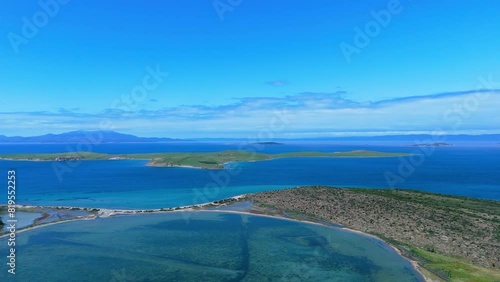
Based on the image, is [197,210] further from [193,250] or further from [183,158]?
[183,158]

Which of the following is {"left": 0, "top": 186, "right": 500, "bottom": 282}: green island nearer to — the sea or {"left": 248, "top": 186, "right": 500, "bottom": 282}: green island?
{"left": 248, "top": 186, "right": 500, "bottom": 282}: green island

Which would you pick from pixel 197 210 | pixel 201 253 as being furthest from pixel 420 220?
pixel 197 210

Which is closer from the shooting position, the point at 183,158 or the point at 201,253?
the point at 201,253

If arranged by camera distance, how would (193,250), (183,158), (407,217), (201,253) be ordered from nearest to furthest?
(201,253), (193,250), (407,217), (183,158)

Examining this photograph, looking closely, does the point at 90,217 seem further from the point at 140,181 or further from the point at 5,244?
the point at 140,181

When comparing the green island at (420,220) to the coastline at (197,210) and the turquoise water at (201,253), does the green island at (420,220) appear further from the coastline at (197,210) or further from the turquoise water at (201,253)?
the turquoise water at (201,253)

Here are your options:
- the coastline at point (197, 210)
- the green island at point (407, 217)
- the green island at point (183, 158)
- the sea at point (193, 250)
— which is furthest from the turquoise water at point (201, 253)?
the green island at point (183, 158)
